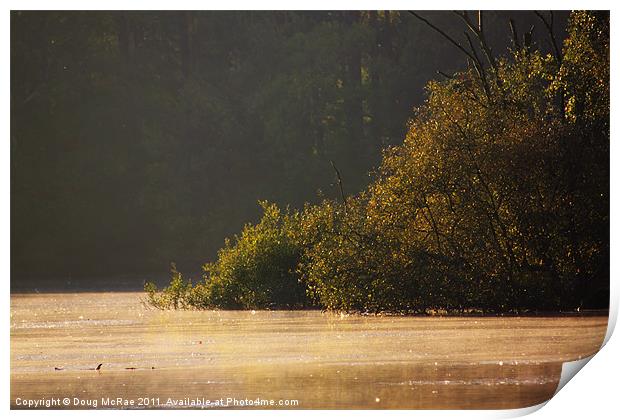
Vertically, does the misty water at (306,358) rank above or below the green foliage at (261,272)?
below

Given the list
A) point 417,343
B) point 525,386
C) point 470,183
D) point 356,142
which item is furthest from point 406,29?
point 525,386

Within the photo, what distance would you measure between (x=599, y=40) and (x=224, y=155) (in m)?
14.5

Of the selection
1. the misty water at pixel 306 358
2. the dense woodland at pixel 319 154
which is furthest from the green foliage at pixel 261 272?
the misty water at pixel 306 358

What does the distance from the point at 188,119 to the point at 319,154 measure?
2912 mm

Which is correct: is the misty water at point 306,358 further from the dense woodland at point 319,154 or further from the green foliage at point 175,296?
the green foliage at point 175,296

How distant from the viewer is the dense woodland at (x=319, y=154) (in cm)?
1881

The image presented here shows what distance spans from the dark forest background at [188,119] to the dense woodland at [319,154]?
6 centimetres

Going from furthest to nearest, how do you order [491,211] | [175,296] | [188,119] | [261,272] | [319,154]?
[319,154] → [188,119] → [175,296] → [261,272] → [491,211]

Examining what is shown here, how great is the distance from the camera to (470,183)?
19.0 m

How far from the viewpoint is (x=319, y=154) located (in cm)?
3005

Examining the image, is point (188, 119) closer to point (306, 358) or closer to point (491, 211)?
point (491, 211)

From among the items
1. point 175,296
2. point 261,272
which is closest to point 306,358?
point 261,272

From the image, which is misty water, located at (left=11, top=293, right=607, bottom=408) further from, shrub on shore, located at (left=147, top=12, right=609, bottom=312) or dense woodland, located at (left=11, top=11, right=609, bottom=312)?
dense woodland, located at (left=11, top=11, right=609, bottom=312)
